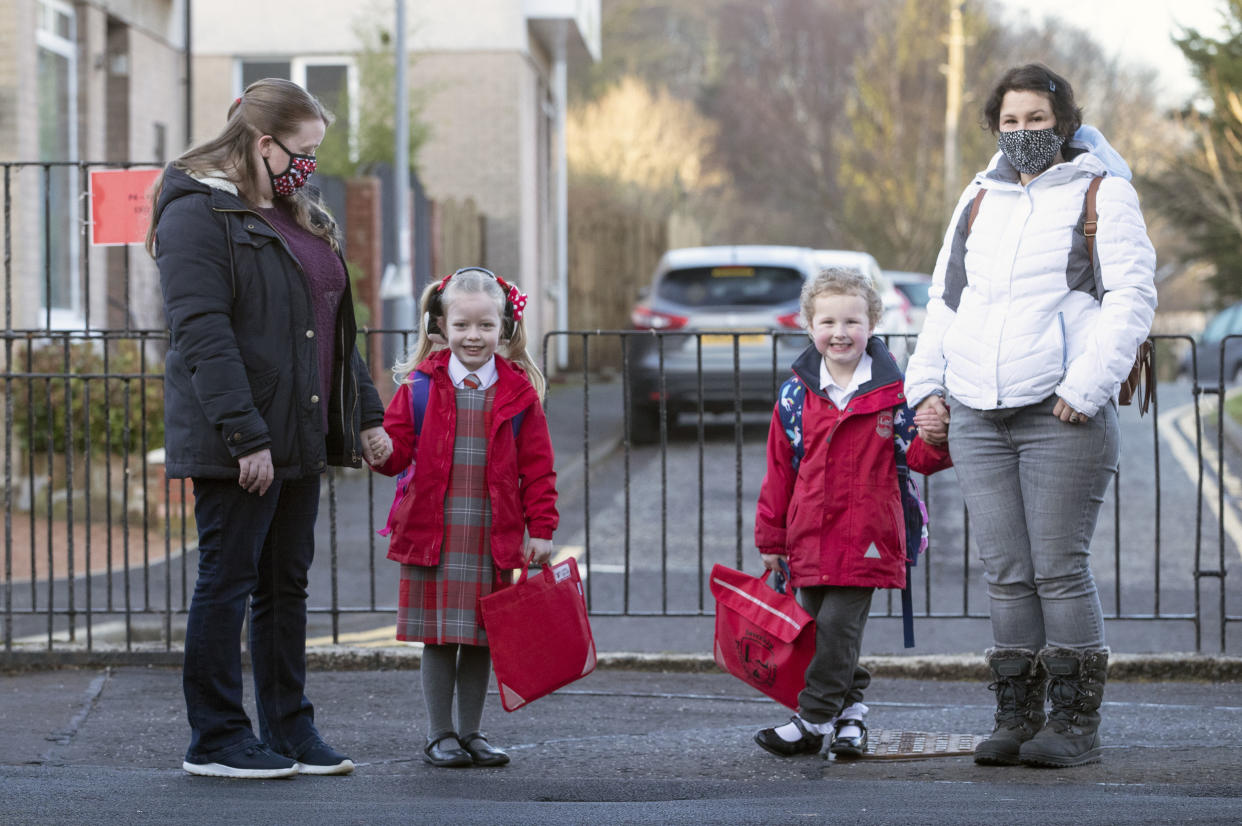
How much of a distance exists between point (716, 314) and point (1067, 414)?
979 centimetres

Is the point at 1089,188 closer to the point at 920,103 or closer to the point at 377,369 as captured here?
the point at 377,369

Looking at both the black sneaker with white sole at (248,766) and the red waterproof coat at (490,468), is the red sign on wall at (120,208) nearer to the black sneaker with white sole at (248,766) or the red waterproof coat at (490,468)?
the red waterproof coat at (490,468)

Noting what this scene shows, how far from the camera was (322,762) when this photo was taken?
4734 millimetres

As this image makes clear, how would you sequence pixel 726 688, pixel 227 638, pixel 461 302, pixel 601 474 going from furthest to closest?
pixel 601 474 < pixel 726 688 < pixel 461 302 < pixel 227 638

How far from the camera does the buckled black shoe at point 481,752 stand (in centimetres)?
489

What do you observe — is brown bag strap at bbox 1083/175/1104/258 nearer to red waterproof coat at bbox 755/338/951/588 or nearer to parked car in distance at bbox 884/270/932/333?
red waterproof coat at bbox 755/338/951/588

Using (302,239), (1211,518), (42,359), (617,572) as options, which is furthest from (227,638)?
(1211,518)

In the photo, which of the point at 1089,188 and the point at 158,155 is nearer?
the point at 1089,188

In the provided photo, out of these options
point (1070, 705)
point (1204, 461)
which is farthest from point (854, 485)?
point (1204, 461)

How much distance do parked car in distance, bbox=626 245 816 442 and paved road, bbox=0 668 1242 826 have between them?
7.53m

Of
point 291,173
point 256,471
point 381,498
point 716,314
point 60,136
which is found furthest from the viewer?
point 716,314

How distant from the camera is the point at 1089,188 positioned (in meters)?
4.55

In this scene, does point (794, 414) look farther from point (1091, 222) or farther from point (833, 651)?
point (1091, 222)

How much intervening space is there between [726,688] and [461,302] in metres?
2.19
